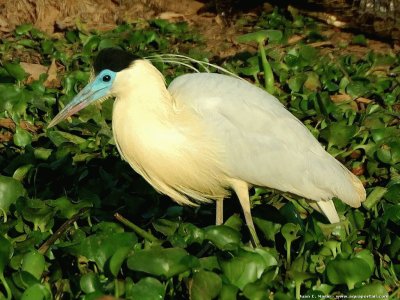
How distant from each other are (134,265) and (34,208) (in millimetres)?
924

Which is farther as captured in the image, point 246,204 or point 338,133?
point 338,133

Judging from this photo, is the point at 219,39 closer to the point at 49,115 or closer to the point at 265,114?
the point at 49,115

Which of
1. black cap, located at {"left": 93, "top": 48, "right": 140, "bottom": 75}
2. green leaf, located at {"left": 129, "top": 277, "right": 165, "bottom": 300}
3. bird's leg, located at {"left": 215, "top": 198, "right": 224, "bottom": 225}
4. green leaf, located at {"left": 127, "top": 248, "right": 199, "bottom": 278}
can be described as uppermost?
black cap, located at {"left": 93, "top": 48, "right": 140, "bottom": 75}

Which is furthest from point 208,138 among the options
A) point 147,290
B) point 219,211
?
point 147,290

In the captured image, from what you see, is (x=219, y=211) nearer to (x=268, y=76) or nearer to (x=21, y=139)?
(x=21, y=139)

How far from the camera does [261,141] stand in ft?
16.5

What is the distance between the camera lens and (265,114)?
16.4 feet

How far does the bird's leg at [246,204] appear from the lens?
16.2 ft

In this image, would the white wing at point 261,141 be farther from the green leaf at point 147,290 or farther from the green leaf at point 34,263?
the green leaf at point 34,263

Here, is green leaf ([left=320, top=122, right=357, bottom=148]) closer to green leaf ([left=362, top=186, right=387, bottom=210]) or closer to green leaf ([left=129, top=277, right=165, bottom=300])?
green leaf ([left=362, top=186, right=387, bottom=210])

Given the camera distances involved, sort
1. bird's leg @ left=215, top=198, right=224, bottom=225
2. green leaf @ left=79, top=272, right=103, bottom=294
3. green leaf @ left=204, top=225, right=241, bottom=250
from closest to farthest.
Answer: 1. green leaf @ left=79, top=272, right=103, bottom=294
2. green leaf @ left=204, top=225, right=241, bottom=250
3. bird's leg @ left=215, top=198, right=224, bottom=225

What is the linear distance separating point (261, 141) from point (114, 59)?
976mm

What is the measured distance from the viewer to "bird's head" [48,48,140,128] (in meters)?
4.80

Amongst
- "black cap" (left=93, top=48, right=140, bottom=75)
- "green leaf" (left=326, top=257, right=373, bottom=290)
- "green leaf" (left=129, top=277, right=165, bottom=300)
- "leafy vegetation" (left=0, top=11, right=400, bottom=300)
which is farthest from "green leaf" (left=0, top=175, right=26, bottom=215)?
"green leaf" (left=326, top=257, right=373, bottom=290)
